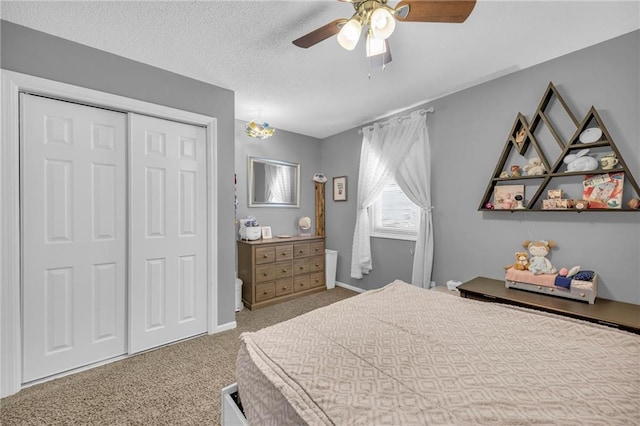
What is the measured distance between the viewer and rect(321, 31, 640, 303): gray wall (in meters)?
1.96

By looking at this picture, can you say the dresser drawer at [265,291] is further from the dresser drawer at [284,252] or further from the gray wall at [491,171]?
the gray wall at [491,171]

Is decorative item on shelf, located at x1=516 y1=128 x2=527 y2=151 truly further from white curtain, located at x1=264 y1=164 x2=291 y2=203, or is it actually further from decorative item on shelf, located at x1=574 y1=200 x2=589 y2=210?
white curtain, located at x1=264 y1=164 x2=291 y2=203

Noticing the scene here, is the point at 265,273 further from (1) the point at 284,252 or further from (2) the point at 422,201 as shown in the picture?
(2) the point at 422,201

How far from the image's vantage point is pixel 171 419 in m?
1.63

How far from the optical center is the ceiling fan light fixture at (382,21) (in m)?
1.29

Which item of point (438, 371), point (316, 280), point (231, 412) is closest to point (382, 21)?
point (438, 371)

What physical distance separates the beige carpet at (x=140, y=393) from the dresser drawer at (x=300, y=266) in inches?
57.9

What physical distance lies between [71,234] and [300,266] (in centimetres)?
252

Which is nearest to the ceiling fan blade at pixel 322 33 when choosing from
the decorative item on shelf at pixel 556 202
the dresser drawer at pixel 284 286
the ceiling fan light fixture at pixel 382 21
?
the ceiling fan light fixture at pixel 382 21

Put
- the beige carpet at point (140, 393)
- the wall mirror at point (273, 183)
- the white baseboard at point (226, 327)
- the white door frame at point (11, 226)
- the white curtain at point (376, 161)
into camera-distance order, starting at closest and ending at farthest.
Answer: the beige carpet at point (140, 393), the white door frame at point (11, 226), the white baseboard at point (226, 327), the white curtain at point (376, 161), the wall mirror at point (273, 183)

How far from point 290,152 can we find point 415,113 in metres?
1.97

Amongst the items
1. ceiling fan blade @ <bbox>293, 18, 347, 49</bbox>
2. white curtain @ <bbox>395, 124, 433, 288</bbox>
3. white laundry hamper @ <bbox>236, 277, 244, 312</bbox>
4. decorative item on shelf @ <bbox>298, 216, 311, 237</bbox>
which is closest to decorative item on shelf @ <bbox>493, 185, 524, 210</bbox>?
white curtain @ <bbox>395, 124, 433, 288</bbox>

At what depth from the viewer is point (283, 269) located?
12.1ft

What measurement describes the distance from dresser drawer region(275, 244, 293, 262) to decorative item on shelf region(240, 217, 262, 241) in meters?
0.34
